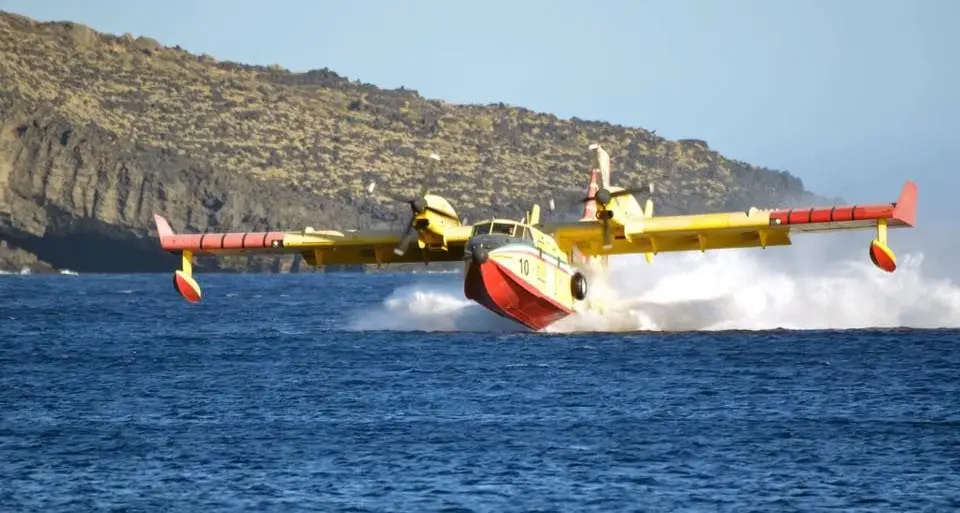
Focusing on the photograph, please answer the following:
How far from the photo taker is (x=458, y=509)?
83.8ft

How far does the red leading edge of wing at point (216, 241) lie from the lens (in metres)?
53.2

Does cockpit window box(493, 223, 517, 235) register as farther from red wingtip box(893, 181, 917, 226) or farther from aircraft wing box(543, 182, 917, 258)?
red wingtip box(893, 181, 917, 226)

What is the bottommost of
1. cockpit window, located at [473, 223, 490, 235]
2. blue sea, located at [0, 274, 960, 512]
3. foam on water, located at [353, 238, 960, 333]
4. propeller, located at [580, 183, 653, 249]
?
blue sea, located at [0, 274, 960, 512]

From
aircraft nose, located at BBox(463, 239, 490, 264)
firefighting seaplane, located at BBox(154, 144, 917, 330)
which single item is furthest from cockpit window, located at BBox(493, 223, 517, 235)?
aircraft nose, located at BBox(463, 239, 490, 264)

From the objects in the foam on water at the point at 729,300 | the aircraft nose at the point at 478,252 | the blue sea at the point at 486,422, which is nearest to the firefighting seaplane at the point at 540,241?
the aircraft nose at the point at 478,252

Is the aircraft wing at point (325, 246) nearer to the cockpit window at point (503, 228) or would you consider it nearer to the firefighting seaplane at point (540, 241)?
the firefighting seaplane at point (540, 241)

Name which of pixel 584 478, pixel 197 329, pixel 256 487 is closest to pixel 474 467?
pixel 584 478

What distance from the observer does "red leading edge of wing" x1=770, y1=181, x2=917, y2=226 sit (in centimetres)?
4791

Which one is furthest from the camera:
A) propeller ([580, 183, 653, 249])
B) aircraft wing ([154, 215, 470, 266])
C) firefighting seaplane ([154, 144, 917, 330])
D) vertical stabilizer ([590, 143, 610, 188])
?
vertical stabilizer ([590, 143, 610, 188])

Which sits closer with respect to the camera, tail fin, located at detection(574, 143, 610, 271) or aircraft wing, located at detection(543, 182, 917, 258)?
aircraft wing, located at detection(543, 182, 917, 258)

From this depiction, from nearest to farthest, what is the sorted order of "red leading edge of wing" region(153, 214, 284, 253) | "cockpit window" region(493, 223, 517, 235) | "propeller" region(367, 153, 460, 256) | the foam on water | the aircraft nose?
the aircraft nose < "cockpit window" region(493, 223, 517, 235) < "propeller" region(367, 153, 460, 256) < "red leading edge of wing" region(153, 214, 284, 253) < the foam on water

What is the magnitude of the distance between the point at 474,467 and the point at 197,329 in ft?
118

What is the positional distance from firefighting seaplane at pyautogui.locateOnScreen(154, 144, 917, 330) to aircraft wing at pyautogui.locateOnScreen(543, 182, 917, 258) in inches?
1.2

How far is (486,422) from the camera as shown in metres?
33.8
